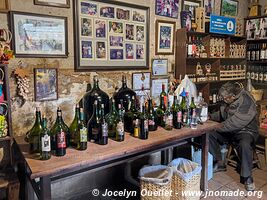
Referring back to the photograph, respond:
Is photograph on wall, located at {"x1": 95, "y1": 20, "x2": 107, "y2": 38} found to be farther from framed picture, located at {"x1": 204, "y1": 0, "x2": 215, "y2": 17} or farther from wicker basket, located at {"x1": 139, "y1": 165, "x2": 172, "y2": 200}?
framed picture, located at {"x1": 204, "y1": 0, "x2": 215, "y2": 17}

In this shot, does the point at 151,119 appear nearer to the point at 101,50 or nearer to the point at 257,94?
the point at 101,50

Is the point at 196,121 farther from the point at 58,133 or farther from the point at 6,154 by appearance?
the point at 6,154

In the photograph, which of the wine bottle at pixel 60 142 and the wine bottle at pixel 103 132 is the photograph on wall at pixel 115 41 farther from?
the wine bottle at pixel 60 142

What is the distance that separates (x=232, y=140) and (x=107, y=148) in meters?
1.91

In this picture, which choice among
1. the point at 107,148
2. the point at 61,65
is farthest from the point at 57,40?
the point at 107,148

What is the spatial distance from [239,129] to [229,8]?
199cm

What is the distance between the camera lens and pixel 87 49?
2.41 meters

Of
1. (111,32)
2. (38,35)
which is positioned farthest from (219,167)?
(38,35)

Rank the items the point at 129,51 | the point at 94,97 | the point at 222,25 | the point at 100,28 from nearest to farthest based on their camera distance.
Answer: the point at 94,97
the point at 100,28
the point at 129,51
the point at 222,25

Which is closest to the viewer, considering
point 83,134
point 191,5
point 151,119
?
point 83,134

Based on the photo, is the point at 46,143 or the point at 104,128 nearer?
the point at 46,143

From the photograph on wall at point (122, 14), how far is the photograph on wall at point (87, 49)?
1.46ft

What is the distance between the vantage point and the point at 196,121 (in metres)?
2.45

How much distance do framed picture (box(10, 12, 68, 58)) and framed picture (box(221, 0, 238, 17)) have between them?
8.41 ft
